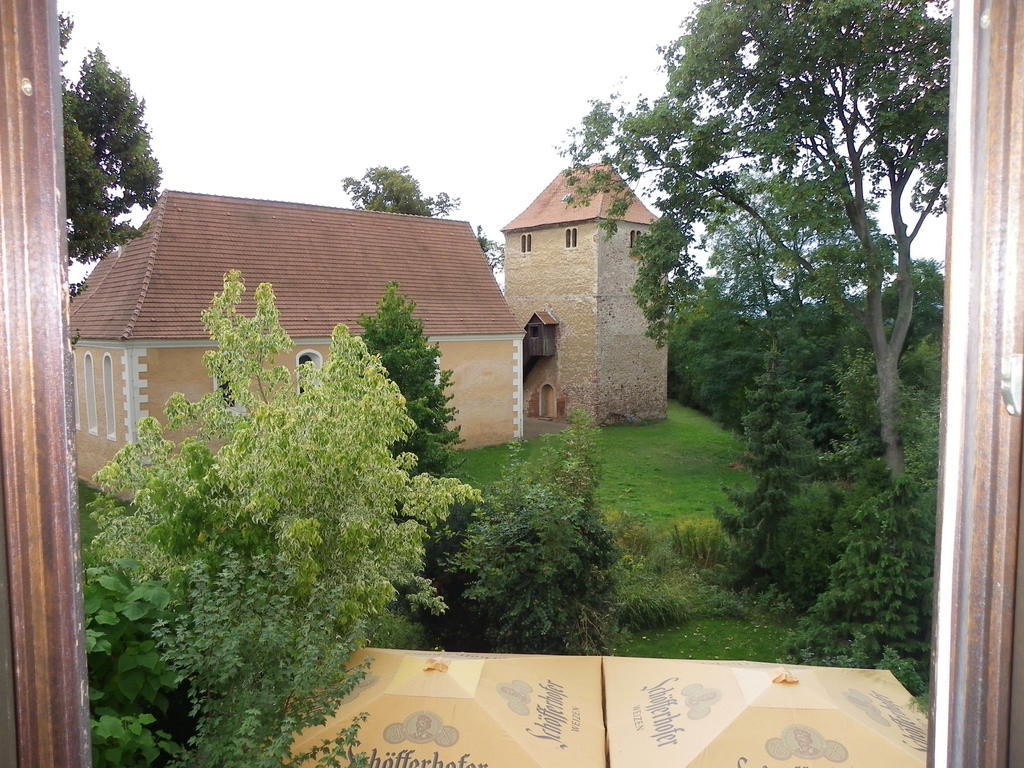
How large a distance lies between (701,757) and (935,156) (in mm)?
7774

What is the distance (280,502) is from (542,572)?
2191 millimetres

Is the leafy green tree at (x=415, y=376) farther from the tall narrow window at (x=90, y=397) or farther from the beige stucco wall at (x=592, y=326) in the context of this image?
the beige stucco wall at (x=592, y=326)

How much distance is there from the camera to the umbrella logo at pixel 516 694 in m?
2.95

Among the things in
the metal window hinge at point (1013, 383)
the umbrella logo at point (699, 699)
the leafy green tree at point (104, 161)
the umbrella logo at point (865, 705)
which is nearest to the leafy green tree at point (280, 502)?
the umbrella logo at point (699, 699)

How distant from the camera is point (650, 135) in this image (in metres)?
9.44

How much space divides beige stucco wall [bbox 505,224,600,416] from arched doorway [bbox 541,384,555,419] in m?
0.17

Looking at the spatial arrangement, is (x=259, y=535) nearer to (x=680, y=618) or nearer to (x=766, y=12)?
(x=680, y=618)

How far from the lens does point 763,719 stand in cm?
279

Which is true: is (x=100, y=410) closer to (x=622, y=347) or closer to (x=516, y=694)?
(x=516, y=694)

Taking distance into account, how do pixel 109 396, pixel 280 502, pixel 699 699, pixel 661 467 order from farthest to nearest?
pixel 661 467
pixel 109 396
pixel 280 502
pixel 699 699

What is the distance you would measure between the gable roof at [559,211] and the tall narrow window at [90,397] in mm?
10960

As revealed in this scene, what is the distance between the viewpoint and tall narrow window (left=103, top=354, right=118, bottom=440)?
34.3 ft

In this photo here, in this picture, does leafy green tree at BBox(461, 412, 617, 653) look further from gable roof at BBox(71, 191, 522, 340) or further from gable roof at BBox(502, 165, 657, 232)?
gable roof at BBox(502, 165, 657, 232)

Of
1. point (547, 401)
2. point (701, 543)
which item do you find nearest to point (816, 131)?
point (701, 543)
